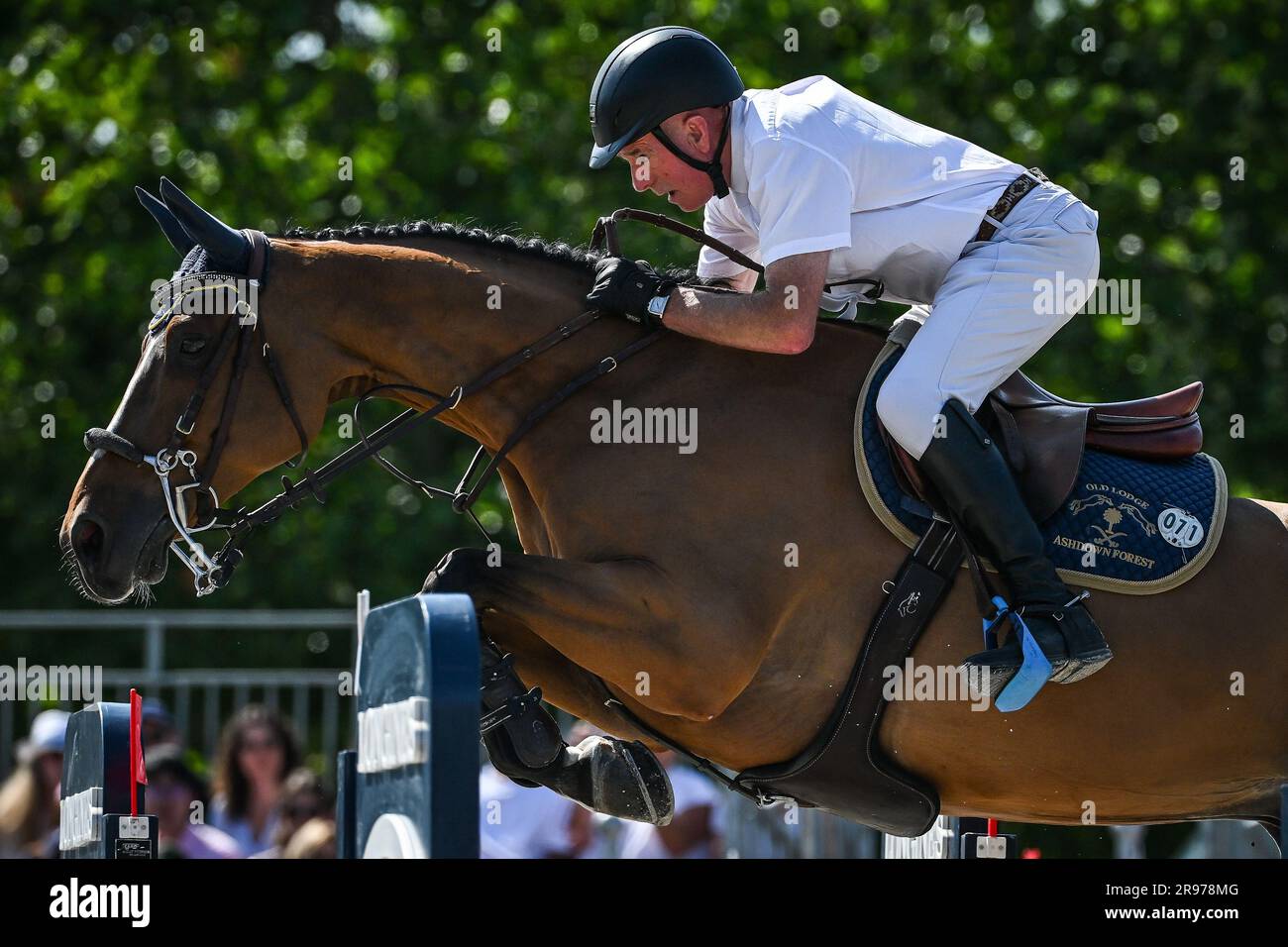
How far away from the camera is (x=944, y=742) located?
500 centimetres

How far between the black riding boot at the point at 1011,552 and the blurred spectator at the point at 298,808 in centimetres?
492

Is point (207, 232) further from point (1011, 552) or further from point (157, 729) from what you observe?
point (157, 729)

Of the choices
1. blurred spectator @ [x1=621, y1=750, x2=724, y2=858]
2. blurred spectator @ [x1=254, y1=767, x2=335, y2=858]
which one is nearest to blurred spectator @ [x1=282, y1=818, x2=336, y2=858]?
blurred spectator @ [x1=254, y1=767, x2=335, y2=858]

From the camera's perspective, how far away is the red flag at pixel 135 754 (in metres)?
4.66

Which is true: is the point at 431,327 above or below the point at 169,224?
below

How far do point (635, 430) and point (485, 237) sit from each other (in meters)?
0.81

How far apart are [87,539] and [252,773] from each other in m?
5.10

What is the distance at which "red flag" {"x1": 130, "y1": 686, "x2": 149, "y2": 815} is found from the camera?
4.66 meters

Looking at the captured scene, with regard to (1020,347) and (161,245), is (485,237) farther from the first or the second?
(161,245)

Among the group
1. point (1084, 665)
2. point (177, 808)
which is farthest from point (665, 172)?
point (177, 808)

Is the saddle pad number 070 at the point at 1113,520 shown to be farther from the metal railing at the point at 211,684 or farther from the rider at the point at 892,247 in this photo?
the metal railing at the point at 211,684

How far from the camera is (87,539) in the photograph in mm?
4762
